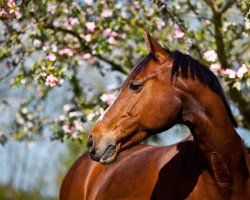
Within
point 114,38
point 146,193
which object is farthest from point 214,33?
point 146,193

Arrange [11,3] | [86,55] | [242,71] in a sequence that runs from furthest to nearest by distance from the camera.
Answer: [86,55]
[11,3]
[242,71]

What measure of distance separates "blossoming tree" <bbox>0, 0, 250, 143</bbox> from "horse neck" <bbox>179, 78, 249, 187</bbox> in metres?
2.39

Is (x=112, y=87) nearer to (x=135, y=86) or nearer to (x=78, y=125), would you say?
(x=78, y=125)

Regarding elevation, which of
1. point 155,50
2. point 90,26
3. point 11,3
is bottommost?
point 90,26

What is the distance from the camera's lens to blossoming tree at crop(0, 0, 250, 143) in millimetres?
6719

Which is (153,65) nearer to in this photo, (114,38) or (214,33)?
(114,38)

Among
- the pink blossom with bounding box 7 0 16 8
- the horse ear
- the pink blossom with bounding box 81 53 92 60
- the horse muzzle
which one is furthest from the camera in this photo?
the pink blossom with bounding box 81 53 92 60

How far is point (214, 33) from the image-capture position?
755cm

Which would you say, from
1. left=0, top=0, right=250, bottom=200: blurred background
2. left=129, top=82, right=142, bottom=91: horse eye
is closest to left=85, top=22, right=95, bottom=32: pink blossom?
left=0, top=0, right=250, bottom=200: blurred background

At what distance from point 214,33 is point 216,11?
32 cm

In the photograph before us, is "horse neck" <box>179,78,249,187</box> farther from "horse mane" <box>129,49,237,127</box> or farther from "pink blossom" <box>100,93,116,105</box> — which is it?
"pink blossom" <box>100,93,116,105</box>

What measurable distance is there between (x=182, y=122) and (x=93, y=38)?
133 inches

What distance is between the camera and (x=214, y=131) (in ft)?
12.6

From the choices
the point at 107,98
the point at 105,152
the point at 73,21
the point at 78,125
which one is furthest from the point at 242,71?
the point at 105,152
